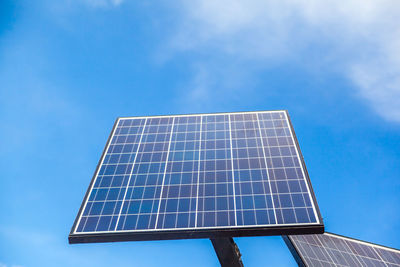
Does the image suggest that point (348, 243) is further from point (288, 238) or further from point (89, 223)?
point (89, 223)

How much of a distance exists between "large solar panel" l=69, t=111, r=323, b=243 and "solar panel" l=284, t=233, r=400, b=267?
729 centimetres

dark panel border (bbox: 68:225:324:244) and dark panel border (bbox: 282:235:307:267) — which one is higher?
dark panel border (bbox: 282:235:307:267)

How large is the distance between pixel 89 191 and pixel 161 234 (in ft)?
17.5

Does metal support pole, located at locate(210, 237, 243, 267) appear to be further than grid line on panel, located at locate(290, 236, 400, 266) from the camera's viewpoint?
No

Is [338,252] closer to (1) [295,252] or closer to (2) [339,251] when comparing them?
(2) [339,251]

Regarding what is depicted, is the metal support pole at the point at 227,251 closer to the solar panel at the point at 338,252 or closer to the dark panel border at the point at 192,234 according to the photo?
the dark panel border at the point at 192,234

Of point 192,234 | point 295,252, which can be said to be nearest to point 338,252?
point 295,252

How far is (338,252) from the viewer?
67.6ft

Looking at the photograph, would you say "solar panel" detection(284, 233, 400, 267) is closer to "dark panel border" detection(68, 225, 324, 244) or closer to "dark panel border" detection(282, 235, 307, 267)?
"dark panel border" detection(282, 235, 307, 267)

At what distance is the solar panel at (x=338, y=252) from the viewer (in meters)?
19.3

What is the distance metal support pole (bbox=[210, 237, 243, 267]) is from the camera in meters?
14.2

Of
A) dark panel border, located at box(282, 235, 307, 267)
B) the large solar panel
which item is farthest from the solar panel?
the large solar panel

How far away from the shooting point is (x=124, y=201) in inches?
592

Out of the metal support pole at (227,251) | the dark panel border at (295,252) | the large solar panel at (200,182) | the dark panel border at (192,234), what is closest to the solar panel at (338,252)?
the dark panel border at (295,252)
